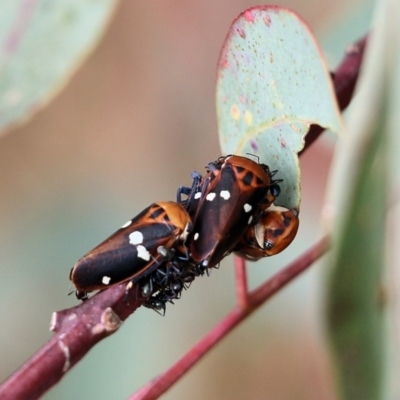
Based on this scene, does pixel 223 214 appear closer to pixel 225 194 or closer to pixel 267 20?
pixel 225 194

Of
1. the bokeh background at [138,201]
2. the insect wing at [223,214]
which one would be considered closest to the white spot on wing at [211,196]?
the insect wing at [223,214]

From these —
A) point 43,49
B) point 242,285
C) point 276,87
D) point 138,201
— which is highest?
point 43,49

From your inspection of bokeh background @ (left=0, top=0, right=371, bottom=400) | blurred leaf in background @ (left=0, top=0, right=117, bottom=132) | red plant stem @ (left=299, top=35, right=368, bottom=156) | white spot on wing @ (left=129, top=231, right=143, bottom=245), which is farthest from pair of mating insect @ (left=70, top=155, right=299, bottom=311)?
bokeh background @ (left=0, top=0, right=371, bottom=400)

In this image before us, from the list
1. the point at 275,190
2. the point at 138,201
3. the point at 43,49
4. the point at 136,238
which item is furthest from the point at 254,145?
the point at 138,201

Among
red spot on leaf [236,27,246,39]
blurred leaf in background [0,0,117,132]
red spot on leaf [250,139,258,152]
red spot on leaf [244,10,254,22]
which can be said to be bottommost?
red spot on leaf [250,139,258,152]

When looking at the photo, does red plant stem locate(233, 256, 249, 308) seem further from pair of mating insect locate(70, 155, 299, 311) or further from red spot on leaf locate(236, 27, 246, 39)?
red spot on leaf locate(236, 27, 246, 39)

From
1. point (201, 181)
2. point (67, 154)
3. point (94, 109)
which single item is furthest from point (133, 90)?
point (201, 181)
